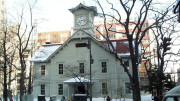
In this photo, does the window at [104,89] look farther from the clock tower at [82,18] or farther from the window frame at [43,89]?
the window frame at [43,89]

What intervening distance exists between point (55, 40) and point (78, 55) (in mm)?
71331

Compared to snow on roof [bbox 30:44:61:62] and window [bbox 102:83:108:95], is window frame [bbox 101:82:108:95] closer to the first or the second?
window [bbox 102:83:108:95]

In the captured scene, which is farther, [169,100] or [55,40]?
[55,40]

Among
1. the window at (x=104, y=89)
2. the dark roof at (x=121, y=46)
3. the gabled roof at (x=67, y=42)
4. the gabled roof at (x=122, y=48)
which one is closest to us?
the window at (x=104, y=89)

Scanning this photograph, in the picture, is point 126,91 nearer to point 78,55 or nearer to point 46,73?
point 78,55

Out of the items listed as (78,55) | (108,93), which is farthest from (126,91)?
(78,55)

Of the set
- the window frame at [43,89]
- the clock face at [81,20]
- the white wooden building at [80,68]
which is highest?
the clock face at [81,20]

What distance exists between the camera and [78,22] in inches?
1622

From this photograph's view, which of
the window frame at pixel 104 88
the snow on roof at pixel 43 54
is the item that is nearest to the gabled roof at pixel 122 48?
the window frame at pixel 104 88

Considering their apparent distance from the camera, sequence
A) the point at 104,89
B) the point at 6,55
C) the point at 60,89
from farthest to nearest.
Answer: the point at 60,89 → the point at 104,89 → the point at 6,55

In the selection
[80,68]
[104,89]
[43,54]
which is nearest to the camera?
[104,89]

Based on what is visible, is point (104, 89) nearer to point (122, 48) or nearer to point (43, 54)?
point (122, 48)

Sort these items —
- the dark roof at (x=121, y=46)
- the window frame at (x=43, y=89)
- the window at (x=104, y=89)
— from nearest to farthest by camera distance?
the window at (x=104, y=89) → the dark roof at (x=121, y=46) → the window frame at (x=43, y=89)

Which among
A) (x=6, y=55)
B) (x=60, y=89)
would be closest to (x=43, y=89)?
(x=60, y=89)
